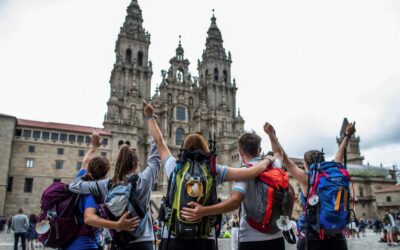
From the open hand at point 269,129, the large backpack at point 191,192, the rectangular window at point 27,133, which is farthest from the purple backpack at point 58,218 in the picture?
the rectangular window at point 27,133

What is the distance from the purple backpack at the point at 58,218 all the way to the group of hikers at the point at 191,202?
10 mm

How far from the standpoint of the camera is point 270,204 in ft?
10.5

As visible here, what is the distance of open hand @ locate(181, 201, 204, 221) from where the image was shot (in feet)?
8.86

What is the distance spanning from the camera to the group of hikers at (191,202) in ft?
9.39

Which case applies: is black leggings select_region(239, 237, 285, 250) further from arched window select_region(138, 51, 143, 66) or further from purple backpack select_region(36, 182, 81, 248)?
arched window select_region(138, 51, 143, 66)

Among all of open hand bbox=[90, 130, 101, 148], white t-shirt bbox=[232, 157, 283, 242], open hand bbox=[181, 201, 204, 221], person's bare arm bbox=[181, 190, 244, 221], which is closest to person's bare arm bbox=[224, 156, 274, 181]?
white t-shirt bbox=[232, 157, 283, 242]

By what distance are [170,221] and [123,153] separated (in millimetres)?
989

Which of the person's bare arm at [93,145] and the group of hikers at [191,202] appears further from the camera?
the person's bare arm at [93,145]

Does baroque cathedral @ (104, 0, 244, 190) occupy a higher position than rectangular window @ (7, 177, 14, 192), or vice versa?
baroque cathedral @ (104, 0, 244, 190)

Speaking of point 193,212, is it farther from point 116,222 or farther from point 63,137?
point 63,137

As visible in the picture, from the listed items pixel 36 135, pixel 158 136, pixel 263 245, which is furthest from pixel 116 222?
pixel 36 135

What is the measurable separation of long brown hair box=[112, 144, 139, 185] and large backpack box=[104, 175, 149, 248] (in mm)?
134

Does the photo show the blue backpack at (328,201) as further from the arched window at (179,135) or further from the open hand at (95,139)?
the arched window at (179,135)

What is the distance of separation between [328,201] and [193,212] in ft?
5.99
